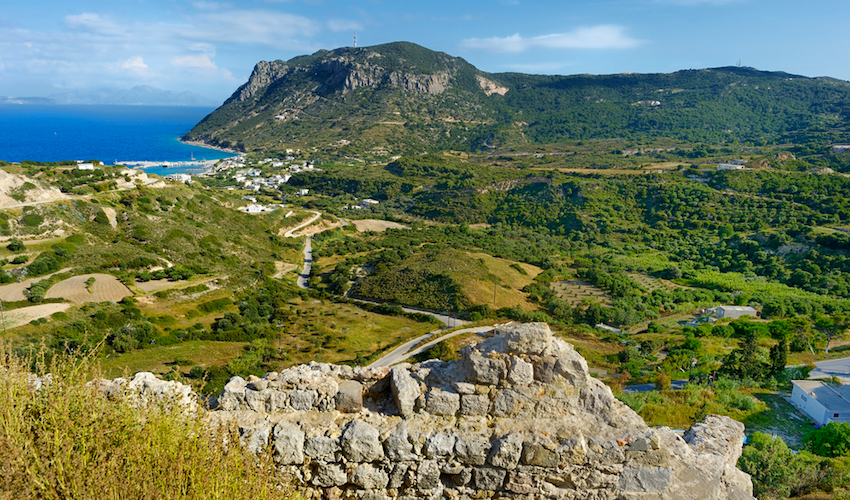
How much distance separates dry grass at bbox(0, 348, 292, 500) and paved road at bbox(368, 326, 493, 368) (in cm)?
2389

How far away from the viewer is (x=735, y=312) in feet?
127

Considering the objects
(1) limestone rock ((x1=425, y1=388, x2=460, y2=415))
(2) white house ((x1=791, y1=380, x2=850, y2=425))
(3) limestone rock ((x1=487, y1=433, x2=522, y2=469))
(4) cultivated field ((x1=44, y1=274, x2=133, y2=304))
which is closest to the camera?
(3) limestone rock ((x1=487, y1=433, x2=522, y2=469))

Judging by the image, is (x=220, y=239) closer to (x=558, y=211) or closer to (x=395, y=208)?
(x=395, y=208)

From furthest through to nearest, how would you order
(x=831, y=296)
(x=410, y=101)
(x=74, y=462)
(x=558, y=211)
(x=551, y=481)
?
(x=410, y=101) → (x=558, y=211) → (x=831, y=296) → (x=551, y=481) → (x=74, y=462)

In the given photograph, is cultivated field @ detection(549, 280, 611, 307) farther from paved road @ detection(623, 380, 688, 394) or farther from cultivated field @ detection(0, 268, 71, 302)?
cultivated field @ detection(0, 268, 71, 302)

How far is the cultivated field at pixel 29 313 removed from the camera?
27875 millimetres

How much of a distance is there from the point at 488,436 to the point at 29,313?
35.1 meters

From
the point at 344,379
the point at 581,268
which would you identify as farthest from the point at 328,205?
the point at 344,379

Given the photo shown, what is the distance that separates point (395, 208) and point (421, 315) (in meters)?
55.0

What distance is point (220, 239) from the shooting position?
54375mm

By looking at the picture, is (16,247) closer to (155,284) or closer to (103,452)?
(155,284)

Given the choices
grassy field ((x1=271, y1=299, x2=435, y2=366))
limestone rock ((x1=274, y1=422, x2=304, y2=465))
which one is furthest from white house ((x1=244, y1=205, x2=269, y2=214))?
limestone rock ((x1=274, y1=422, x2=304, y2=465))

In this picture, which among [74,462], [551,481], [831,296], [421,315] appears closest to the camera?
[74,462]

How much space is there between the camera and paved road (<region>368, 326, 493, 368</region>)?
1194 inches
